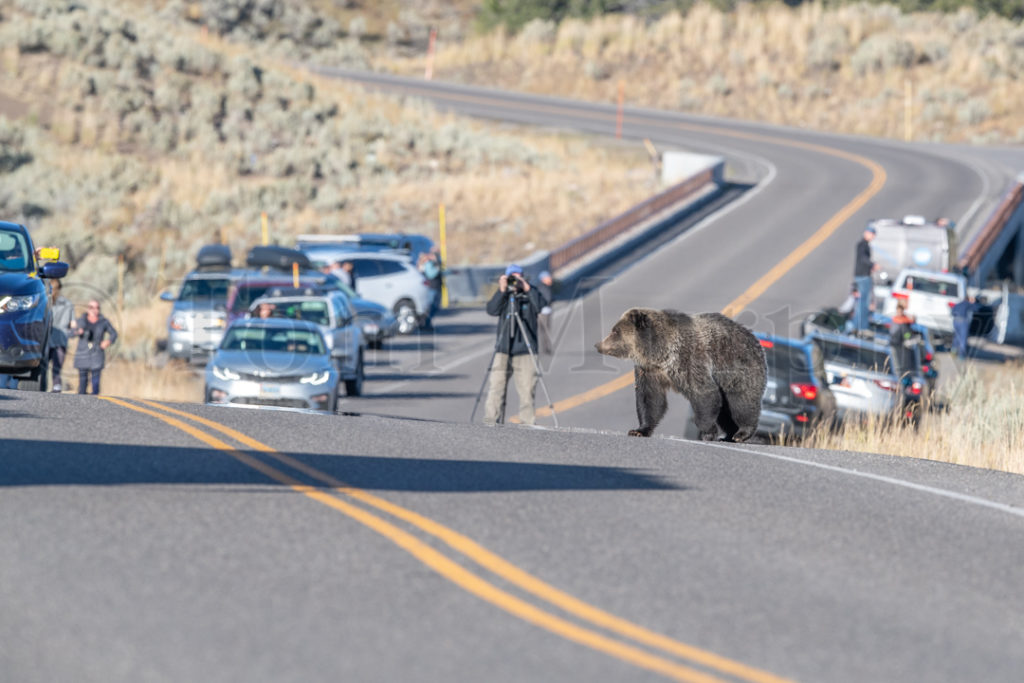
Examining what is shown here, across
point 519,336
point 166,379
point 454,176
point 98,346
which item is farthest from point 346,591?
point 454,176

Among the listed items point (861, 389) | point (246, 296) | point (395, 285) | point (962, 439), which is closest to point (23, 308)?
point (962, 439)

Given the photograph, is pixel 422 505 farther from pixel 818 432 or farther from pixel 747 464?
pixel 818 432

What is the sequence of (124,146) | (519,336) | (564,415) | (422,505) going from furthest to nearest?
(124,146)
(564,415)
(519,336)
(422,505)

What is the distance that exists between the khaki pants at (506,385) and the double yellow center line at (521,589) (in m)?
6.31

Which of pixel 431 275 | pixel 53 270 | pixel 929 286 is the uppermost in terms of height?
pixel 929 286

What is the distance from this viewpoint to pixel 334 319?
71.8 feet

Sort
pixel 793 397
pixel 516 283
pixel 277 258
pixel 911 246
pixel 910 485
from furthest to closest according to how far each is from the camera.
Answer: pixel 911 246 < pixel 277 258 < pixel 793 397 < pixel 516 283 < pixel 910 485

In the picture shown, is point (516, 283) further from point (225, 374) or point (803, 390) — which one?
point (225, 374)

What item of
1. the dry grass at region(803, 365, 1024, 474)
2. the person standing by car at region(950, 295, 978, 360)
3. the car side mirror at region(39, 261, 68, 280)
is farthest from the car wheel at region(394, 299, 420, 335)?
the car side mirror at region(39, 261, 68, 280)

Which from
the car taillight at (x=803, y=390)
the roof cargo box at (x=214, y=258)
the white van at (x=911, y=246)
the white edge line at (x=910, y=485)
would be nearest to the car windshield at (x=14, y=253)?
the white edge line at (x=910, y=485)

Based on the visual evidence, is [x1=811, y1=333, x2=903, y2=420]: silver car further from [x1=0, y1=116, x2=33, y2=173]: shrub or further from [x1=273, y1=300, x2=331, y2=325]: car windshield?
[x1=0, y1=116, x2=33, y2=173]: shrub

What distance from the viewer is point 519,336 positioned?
15656 mm

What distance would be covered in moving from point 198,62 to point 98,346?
35269 millimetres

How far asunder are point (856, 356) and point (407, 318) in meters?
12.3
